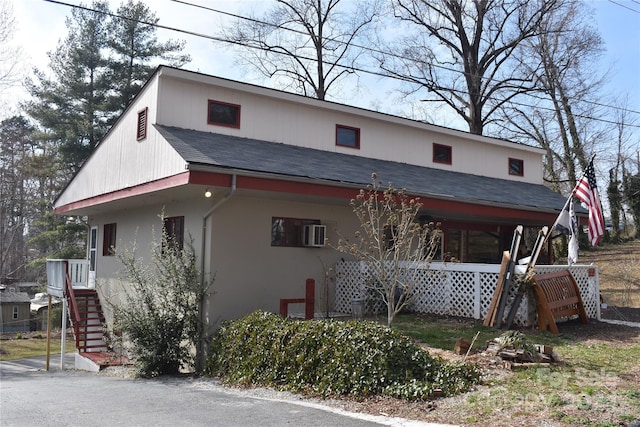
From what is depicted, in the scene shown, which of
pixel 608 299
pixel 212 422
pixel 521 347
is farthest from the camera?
pixel 608 299

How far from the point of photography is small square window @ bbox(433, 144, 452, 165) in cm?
1773

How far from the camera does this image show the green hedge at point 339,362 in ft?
21.5

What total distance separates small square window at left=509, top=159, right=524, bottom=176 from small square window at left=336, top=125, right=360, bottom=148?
748 cm

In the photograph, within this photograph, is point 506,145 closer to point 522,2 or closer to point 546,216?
point 546,216

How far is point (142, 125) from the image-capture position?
13172mm

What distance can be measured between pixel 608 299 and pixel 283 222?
1290 centimetres

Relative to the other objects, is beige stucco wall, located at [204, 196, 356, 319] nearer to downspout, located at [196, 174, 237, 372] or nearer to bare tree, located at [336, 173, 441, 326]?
downspout, located at [196, 174, 237, 372]

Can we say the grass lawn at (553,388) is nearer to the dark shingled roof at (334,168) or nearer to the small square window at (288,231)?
the small square window at (288,231)

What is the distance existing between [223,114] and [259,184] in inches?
153

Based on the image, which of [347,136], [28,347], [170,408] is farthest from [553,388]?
[28,347]

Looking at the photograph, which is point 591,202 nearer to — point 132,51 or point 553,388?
point 553,388

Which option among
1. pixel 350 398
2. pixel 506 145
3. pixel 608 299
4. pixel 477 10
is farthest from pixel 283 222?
pixel 477 10

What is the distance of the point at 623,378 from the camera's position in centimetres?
675

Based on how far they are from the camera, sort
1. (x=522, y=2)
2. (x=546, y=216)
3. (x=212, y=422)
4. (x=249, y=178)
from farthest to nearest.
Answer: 1. (x=522, y=2)
2. (x=546, y=216)
3. (x=249, y=178)
4. (x=212, y=422)
